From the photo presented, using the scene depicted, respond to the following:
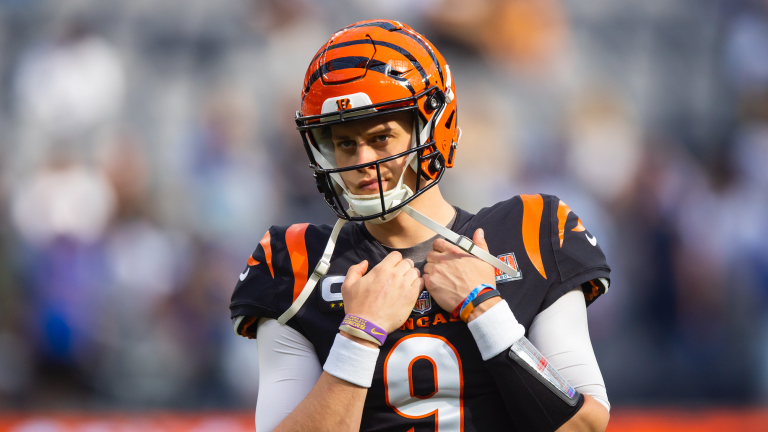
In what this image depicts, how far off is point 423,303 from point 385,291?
10cm

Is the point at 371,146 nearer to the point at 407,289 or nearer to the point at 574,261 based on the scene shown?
the point at 407,289

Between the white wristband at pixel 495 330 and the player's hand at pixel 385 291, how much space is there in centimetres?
15

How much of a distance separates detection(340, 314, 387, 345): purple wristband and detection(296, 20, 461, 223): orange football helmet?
219mm

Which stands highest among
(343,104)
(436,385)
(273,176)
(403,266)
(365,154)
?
(343,104)

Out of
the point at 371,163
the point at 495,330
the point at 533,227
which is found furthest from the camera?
the point at 533,227

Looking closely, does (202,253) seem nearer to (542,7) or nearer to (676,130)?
(542,7)

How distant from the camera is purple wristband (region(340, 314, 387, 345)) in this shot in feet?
4.51

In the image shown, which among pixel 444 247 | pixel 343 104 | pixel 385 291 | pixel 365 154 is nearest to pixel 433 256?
pixel 444 247

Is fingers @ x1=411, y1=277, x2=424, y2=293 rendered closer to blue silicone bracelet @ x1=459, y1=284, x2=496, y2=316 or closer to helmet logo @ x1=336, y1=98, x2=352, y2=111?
blue silicone bracelet @ x1=459, y1=284, x2=496, y2=316

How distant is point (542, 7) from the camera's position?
4.62 metres

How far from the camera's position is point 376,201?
1479 millimetres

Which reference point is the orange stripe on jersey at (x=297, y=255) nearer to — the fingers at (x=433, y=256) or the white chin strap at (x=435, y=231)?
the white chin strap at (x=435, y=231)

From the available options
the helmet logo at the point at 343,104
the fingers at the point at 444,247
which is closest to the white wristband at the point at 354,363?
the fingers at the point at 444,247

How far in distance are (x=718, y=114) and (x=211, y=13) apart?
3.33 meters
